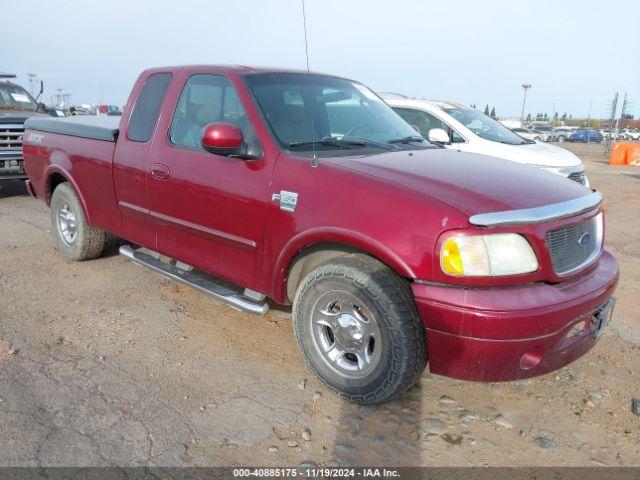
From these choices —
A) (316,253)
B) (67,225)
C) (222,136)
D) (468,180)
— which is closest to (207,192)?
(222,136)

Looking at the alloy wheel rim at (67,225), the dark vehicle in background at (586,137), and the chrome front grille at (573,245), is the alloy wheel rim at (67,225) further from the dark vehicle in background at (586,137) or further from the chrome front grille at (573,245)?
the dark vehicle in background at (586,137)

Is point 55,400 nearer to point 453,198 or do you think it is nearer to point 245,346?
point 245,346

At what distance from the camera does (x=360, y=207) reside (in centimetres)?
279

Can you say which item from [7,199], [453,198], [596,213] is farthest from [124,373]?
[7,199]

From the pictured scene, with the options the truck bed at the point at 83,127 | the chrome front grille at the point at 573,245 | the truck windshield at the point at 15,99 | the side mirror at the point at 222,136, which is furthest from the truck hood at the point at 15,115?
the chrome front grille at the point at 573,245

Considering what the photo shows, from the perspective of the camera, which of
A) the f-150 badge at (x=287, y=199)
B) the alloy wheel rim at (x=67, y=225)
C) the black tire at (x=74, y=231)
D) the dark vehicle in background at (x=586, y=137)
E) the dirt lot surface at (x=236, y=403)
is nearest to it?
the dirt lot surface at (x=236, y=403)

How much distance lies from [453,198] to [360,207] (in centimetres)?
47

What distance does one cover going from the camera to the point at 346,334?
3.00 meters

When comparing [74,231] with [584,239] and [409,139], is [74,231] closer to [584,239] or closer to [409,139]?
[409,139]

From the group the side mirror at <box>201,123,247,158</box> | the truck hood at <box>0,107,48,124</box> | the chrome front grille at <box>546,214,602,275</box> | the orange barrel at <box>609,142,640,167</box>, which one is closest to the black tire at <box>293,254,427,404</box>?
the chrome front grille at <box>546,214,602,275</box>

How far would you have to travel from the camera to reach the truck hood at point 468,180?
8.81 ft

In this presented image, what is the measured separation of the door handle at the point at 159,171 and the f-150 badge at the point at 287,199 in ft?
3.61

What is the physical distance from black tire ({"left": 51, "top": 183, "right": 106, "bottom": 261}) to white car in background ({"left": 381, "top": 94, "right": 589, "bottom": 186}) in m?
4.55

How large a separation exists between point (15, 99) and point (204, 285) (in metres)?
8.73
